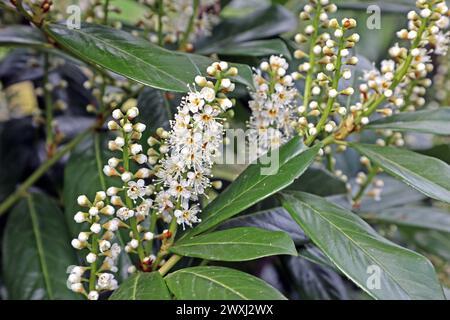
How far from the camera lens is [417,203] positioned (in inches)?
72.3

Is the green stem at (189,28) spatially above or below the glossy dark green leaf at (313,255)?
above

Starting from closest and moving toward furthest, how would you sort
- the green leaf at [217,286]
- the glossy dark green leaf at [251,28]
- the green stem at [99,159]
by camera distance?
the green leaf at [217,286], the green stem at [99,159], the glossy dark green leaf at [251,28]

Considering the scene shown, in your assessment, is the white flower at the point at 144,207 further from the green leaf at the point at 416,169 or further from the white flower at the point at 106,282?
the green leaf at the point at 416,169

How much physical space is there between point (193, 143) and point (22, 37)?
0.58m

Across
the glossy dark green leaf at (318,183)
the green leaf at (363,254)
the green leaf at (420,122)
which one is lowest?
the glossy dark green leaf at (318,183)

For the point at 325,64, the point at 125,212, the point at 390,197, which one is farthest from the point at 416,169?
the point at 390,197

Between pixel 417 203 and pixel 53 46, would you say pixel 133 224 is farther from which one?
pixel 417 203

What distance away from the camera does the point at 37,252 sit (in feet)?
4.23

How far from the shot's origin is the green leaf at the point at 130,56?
0.93 m

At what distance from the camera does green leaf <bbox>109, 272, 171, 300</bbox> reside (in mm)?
845

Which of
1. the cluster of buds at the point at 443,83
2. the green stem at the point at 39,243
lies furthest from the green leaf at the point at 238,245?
the cluster of buds at the point at 443,83

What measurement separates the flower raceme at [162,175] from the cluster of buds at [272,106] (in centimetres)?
12

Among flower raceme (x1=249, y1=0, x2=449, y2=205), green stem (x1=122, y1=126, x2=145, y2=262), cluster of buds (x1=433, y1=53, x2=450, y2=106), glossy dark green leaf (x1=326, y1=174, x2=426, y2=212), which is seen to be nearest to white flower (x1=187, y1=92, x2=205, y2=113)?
green stem (x1=122, y1=126, x2=145, y2=262)
